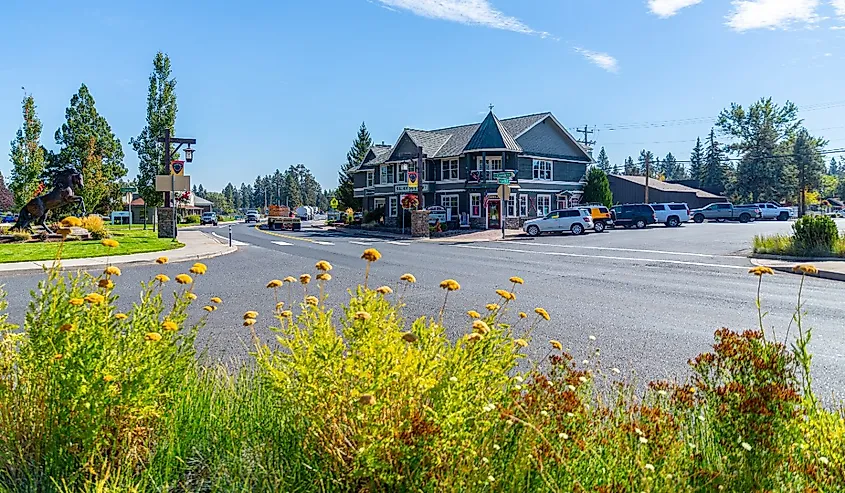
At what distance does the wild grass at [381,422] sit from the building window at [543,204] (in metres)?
44.0

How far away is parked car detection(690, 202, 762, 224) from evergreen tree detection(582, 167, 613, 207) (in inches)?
556

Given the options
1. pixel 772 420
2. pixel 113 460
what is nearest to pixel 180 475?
pixel 113 460

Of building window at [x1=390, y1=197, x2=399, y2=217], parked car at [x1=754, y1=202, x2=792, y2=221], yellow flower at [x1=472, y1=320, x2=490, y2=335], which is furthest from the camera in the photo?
parked car at [x1=754, y1=202, x2=792, y2=221]

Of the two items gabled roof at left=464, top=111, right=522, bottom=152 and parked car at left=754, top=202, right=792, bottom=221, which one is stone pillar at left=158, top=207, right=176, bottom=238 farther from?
parked car at left=754, top=202, right=792, bottom=221

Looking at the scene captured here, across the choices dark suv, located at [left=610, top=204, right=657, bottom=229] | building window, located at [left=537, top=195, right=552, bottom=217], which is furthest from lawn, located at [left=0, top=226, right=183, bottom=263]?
dark suv, located at [left=610, top=204, right=657, bottom=229]

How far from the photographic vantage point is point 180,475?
2.93 meters

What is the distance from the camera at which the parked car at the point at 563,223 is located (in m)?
36.8

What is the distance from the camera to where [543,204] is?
46719mm

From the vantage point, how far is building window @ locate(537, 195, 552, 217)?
1820 inches

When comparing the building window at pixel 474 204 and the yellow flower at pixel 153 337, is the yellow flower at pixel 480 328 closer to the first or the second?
the yellow flower at pixel 153 337

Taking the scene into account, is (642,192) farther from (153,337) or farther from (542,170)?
(153,337)

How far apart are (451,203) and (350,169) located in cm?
2135

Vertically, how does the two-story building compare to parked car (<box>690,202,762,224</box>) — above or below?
above

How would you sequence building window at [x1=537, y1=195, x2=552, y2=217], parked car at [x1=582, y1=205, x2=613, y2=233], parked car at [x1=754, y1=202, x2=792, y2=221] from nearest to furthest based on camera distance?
1. parked car at [x1=582, y1=205, x2=613, y2=233]
2. building window at [x1=537, y1=195, x2=552, y2=217]
3. parked car at [x1=754, y1=202, x2=792, y2=221]
